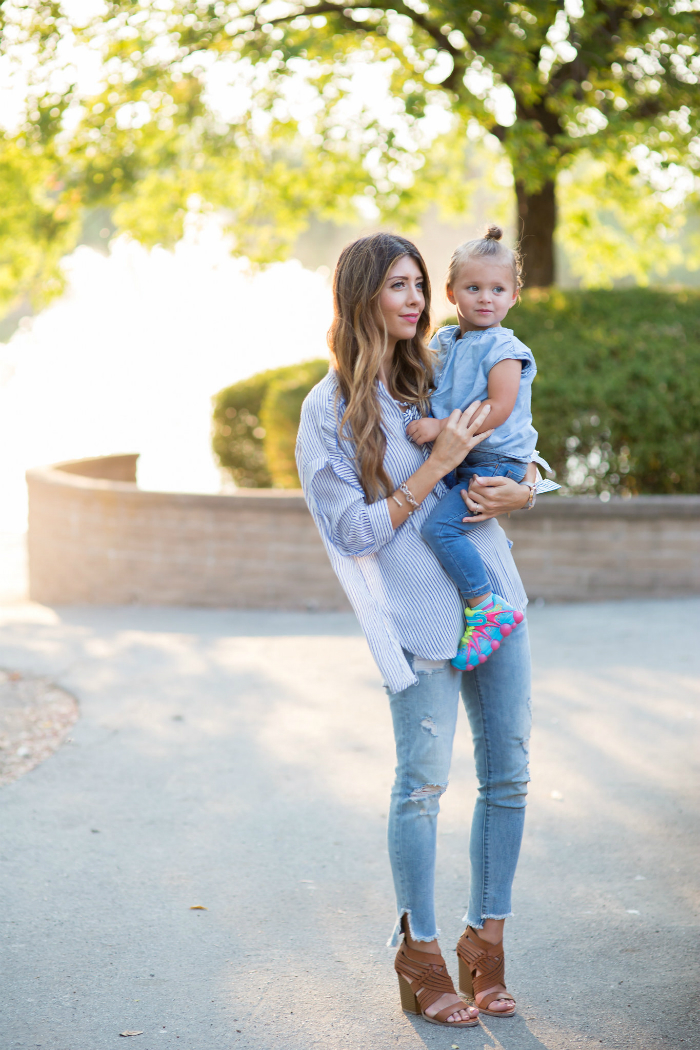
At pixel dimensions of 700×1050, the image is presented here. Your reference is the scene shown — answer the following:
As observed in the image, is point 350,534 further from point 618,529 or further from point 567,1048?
point 618,529

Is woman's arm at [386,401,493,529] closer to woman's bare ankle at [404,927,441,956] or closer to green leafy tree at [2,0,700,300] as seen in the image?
woman's bare ankle at [404,927,441,956]

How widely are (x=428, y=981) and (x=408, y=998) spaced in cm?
9

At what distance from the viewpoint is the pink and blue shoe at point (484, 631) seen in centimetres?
255

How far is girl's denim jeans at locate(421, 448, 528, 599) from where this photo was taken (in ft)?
8.44

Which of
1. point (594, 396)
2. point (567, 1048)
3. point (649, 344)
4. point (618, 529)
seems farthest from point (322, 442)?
point (649, 344)

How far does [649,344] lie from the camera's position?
816 centimetres

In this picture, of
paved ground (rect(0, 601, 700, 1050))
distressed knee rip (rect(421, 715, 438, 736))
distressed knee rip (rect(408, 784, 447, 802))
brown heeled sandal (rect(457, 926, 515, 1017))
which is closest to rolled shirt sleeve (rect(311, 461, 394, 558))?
distressed knee rip (rect(421, 715, 438, 736))

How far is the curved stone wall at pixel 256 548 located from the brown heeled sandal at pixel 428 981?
4.74 m

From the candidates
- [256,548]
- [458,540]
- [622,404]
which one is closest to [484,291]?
[458,540]

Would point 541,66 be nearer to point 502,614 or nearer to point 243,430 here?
point 243,430

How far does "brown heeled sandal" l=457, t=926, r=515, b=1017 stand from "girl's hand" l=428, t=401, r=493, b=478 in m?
1.30

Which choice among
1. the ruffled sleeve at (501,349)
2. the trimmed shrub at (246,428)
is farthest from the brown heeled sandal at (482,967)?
the trimmed shrub at (246,428)

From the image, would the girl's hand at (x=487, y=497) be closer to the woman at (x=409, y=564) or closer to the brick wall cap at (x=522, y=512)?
the woman at (x=409, y=564)

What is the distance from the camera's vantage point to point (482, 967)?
9.00 ft
